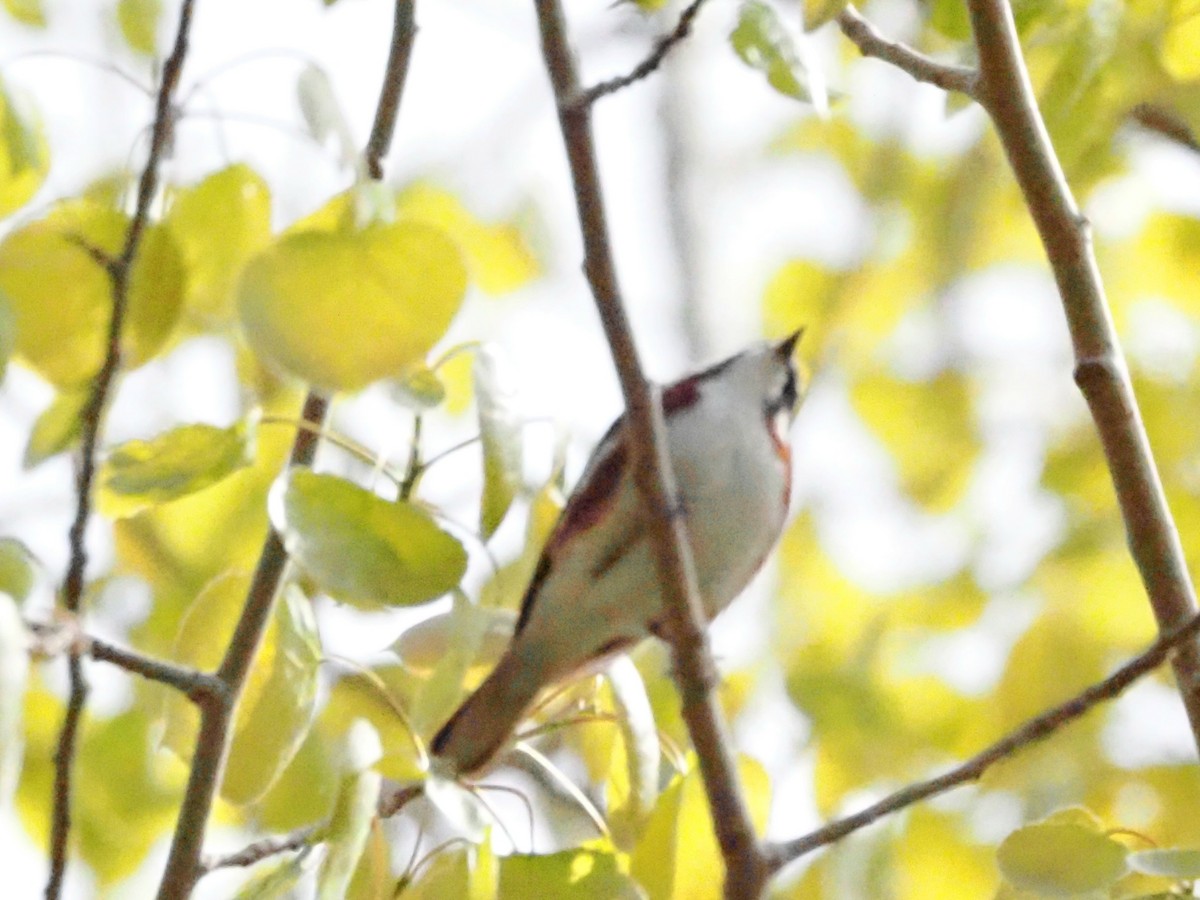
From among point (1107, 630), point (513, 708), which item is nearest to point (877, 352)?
point (1107, 630)

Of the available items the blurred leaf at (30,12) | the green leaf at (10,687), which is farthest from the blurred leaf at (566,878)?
the blurred leaf at (30,12)

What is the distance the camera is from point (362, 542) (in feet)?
4.75

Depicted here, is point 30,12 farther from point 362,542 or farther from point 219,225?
point 362,542

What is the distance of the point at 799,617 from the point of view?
3.56m

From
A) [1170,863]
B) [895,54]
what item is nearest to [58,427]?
[895,54]

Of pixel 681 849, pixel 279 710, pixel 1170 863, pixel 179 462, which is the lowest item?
pixel 1170 863

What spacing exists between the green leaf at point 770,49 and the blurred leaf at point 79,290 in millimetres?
646

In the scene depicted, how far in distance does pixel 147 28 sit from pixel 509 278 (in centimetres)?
117

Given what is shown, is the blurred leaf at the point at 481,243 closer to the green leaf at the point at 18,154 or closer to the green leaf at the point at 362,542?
the green leaf at the point at 18,154

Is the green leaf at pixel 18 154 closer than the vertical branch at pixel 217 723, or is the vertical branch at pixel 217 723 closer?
the green leaf at pixel 18 154

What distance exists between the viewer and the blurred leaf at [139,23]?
1.88 m

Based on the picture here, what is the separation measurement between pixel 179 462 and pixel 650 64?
603 millimetres

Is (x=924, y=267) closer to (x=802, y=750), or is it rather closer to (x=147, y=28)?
(x=802, y=750)

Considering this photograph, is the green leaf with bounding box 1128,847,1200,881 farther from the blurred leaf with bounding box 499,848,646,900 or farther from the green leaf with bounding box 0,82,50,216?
the green leaf with bounding box 0,82,50,216
